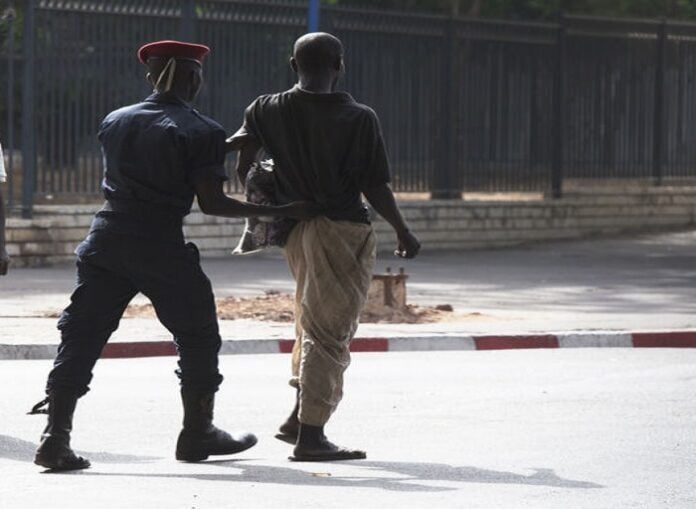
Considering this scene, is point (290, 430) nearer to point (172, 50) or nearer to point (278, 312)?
point (172, 50)

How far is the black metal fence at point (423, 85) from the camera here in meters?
18.7

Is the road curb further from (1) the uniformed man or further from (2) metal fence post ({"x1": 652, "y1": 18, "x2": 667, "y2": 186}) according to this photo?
(2) metal fence post ({"x1": 652, "y1": 18, "x2": 667, "y2": 186})

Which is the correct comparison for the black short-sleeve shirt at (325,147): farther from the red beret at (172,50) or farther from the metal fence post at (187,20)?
the metal fence post at (187,20)

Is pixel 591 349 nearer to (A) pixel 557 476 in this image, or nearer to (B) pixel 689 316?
(B) pixel 689 316

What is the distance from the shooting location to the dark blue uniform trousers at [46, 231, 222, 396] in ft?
24.2

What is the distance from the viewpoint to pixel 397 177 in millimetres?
22016

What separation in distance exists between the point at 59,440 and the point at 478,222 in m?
15.7

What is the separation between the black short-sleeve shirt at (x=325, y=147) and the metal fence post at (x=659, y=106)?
58.9ft

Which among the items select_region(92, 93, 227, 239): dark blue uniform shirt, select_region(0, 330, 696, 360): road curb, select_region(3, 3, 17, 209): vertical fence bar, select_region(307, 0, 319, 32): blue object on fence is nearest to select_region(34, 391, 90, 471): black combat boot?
select_region(92, 93, 227, 239): dark blue uniform shirt

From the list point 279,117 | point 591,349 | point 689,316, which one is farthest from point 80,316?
point 689,316

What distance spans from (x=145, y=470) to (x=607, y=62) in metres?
17.7

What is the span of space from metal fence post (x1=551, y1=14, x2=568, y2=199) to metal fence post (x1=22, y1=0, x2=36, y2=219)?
7.63 m

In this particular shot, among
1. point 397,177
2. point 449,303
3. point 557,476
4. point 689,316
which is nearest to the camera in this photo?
point 557,476

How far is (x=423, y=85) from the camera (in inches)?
877
